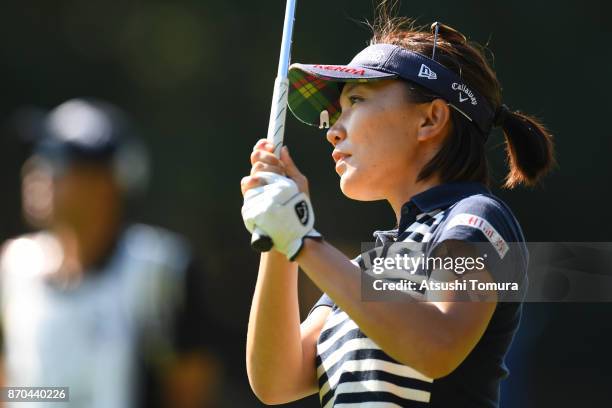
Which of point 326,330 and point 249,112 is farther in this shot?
point 249,112

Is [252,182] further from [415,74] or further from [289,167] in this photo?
[415,74]

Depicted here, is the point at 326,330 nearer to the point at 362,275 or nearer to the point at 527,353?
the point at 362,275

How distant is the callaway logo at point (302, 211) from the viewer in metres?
2.59

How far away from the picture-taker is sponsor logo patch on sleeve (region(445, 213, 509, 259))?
258cm

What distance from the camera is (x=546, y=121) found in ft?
32.6

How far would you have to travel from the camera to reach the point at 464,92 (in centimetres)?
297

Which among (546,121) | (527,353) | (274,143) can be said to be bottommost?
(527,353)

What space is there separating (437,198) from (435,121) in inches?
9.0

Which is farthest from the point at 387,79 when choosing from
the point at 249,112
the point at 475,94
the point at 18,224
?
the point at 249,112

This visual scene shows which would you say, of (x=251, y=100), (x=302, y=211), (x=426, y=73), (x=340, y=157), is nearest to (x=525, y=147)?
(x=426, y=73)

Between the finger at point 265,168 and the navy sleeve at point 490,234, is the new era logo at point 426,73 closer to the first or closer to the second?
the navy sleeve at point 490,234

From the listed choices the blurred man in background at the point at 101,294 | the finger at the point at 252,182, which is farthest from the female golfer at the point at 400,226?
the blurred man in background at the point at 101,294

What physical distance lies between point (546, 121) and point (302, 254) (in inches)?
302

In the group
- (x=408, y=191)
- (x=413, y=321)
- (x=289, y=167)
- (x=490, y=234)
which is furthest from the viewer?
(x=408, y=191)
